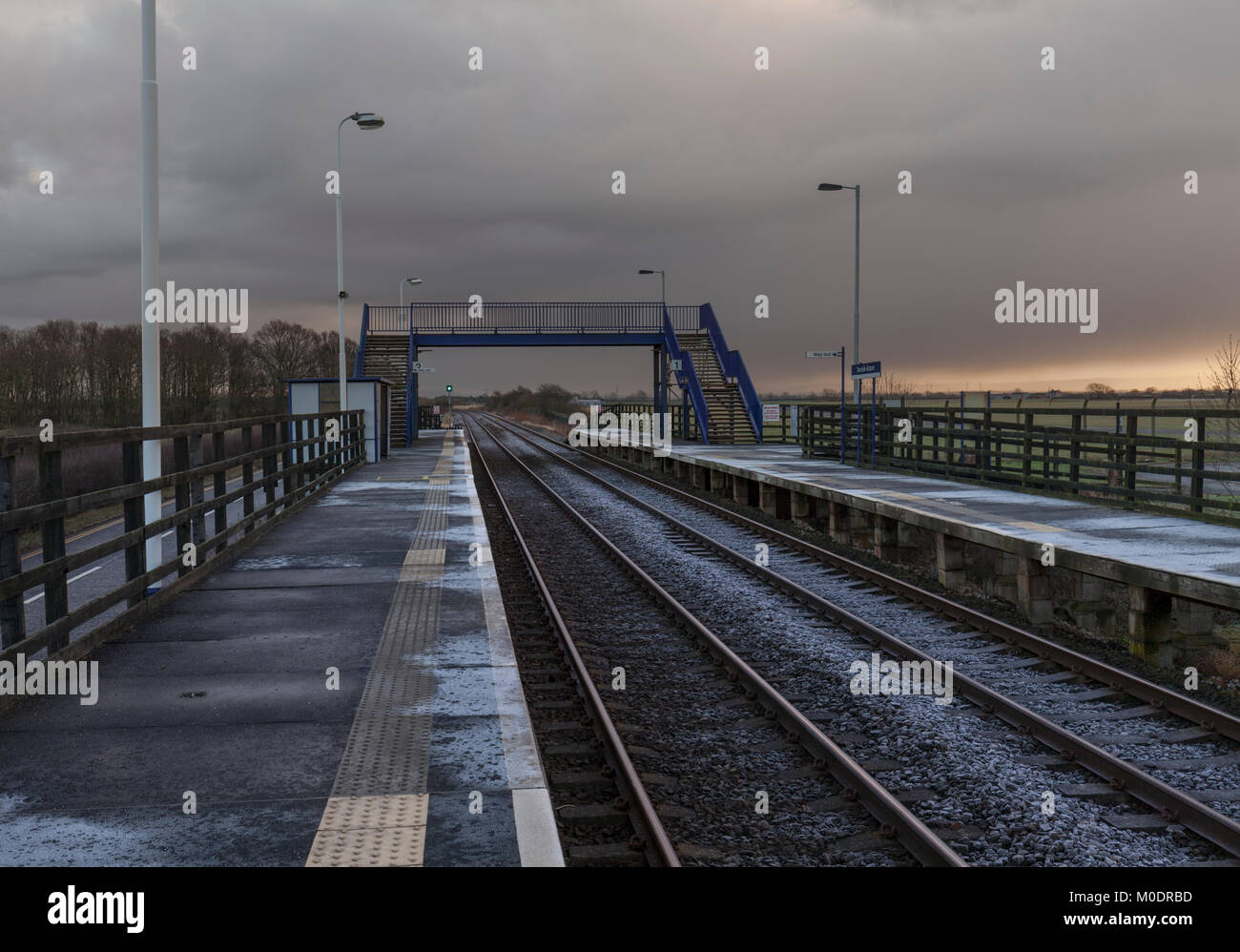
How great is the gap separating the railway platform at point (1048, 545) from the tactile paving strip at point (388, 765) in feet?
20.2

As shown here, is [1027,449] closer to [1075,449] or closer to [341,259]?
[1075,449]

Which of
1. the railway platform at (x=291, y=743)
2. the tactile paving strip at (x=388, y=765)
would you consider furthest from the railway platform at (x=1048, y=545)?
the tactile paving strip at (x=388, y=765)

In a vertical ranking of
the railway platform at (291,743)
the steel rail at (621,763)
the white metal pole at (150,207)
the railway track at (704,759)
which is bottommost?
the railway track at (704,759)

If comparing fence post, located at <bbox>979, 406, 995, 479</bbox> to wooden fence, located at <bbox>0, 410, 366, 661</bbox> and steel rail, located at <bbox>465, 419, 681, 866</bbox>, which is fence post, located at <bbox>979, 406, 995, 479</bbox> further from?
wooden fence, located at <bbox>0, 410, 366, 661</bbox>

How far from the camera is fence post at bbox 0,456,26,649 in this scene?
5.89 meters

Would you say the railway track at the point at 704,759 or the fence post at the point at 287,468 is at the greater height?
the fence post at the point at 287,468

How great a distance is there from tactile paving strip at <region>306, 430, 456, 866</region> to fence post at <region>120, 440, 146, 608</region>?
1936mm

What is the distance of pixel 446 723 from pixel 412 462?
81.3 ft

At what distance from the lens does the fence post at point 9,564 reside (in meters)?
5.89

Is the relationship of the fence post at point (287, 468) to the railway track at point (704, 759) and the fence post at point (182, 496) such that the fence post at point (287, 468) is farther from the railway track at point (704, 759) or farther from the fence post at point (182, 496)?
the railway track at point (704, 759)

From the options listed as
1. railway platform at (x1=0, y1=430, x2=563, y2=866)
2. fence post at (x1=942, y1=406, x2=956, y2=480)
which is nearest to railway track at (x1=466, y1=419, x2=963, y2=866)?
railway platform at (x1=0, y1=430, x2=563, y2=866)

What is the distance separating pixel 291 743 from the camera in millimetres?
5191
